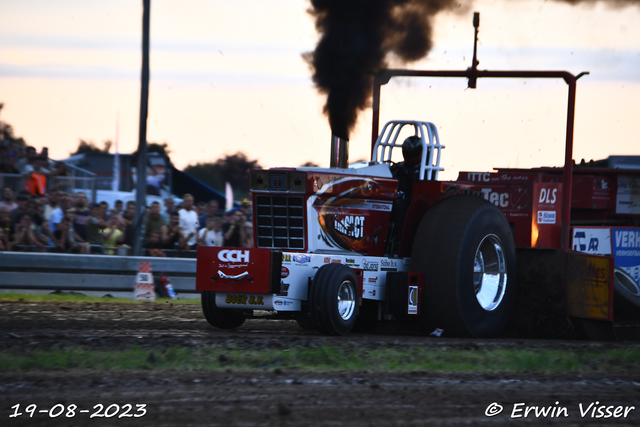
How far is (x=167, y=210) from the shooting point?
1369 cm

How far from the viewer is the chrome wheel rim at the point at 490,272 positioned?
29.0 feet

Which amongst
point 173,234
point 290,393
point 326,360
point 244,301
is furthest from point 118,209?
point 290,393

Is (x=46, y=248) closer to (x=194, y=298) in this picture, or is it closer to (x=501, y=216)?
(x=194, y=298)

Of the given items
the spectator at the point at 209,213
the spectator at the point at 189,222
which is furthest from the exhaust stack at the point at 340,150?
the spectator at the point at 209,213

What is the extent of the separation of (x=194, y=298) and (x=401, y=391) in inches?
322

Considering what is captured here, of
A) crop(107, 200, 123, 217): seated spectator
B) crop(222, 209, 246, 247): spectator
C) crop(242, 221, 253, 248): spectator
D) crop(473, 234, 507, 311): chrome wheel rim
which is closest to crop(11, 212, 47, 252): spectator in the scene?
crop(107, 200, 123, 217): seated spectator

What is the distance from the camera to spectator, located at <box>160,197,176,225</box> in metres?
13.6

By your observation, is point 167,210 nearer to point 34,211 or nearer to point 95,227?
point 95,227

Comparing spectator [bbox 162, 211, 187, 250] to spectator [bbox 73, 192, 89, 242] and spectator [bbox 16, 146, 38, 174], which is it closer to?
spectator [bbox 73, 192, 89, 242]

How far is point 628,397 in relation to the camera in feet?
17.9

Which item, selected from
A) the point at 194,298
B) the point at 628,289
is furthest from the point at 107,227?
the point at 628,289

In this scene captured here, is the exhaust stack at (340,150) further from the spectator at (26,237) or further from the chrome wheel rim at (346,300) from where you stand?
the spectator at (26,237)

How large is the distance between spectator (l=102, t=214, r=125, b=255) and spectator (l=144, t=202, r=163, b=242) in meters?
0.40

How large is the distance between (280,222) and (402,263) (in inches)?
56.2
